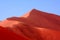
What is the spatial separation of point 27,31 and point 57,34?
523cm

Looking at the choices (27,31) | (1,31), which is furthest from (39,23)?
(1,31)

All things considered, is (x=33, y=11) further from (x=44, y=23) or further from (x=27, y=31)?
(x=27, y=31)

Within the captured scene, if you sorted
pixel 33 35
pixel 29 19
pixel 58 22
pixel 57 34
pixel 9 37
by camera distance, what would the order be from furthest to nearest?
pixel 58 22
pixel 29 19
pixel 57 34
pixel 33 35
pixel 9 37

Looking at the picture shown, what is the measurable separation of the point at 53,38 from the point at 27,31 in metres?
3.82

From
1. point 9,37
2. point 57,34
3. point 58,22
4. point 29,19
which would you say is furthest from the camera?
point 58,22

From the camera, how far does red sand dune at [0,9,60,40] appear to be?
1745 centimetres

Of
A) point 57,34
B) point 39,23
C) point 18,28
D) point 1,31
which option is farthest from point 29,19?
point 1,31

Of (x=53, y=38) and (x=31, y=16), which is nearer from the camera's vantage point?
(x=53, y=38)

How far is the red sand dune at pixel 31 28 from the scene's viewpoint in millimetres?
17452

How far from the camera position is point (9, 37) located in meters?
16.1

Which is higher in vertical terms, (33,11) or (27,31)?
(33,11)

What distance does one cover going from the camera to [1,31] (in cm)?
1634

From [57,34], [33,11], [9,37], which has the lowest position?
[9,37]

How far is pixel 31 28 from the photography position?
29.5 meters
